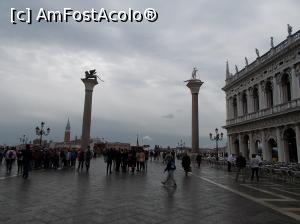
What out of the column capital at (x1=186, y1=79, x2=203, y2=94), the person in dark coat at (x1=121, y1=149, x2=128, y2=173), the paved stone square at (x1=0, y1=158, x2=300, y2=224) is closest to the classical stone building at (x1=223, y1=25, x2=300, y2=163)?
the column capital at (x1=186, y1=79, x2=203, y2=94)

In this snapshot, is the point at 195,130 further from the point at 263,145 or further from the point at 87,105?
the point at 87,105

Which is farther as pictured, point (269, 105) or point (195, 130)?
point (195, 130)

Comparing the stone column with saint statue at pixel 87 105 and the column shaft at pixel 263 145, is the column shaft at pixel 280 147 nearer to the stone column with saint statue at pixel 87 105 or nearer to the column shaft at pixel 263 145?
the column shaft at pixel 263 145

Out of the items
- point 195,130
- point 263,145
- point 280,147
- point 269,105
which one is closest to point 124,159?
point 280,147

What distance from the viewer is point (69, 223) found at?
5902mm

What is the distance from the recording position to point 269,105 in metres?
31.7

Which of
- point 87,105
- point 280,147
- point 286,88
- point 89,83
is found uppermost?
point 89,83

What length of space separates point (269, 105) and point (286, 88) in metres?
3.25

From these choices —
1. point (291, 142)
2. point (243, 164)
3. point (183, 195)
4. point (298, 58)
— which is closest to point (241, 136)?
point (291, 142)

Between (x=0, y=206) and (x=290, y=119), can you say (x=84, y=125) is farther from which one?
(x=0, y=206)

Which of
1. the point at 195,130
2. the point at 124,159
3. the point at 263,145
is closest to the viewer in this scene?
the point at 124,159

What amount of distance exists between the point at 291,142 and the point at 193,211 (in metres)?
23.9

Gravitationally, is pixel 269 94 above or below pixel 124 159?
above

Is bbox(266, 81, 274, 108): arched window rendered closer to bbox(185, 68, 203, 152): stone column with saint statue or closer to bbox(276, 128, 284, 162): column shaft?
bbox(276, 128, 284, 162): column shaft
